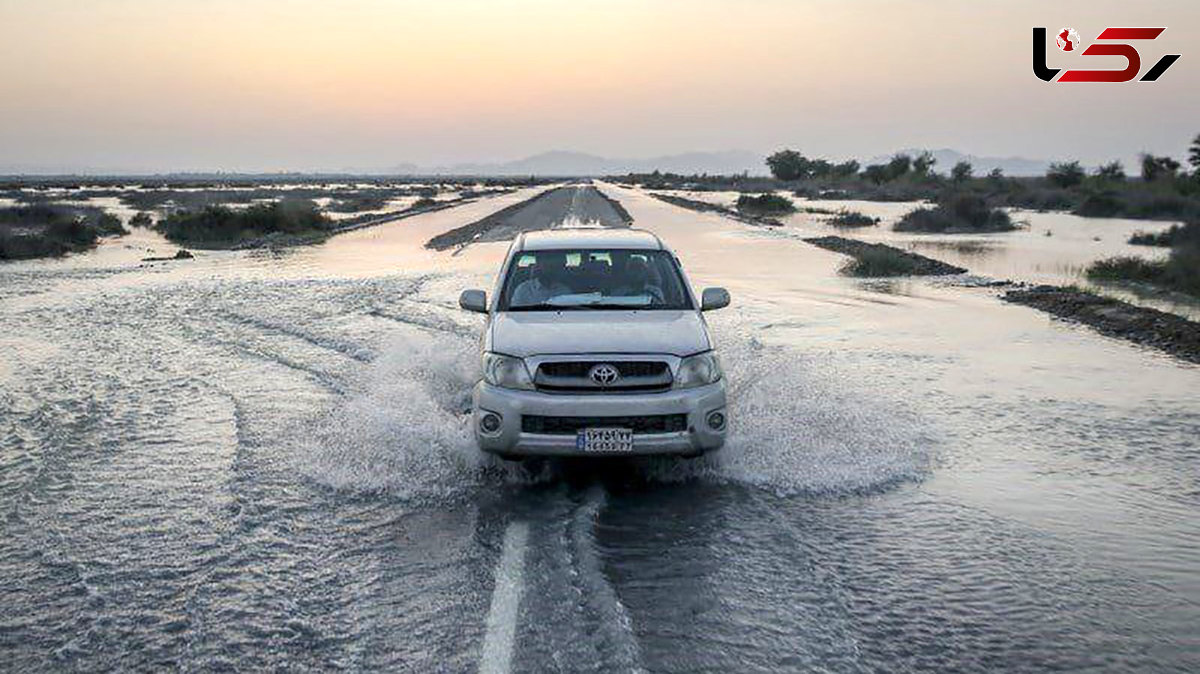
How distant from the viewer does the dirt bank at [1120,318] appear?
1380cm

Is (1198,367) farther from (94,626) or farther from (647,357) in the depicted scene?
(94,626)

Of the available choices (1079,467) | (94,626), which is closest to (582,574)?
(94,626)

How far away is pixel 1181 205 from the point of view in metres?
50.7

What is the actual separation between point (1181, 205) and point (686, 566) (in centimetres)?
5431

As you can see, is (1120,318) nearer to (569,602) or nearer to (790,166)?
(569,602)

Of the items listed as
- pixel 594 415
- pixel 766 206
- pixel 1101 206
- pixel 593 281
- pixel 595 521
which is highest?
pixel 593 281

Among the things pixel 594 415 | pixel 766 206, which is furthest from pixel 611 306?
pixel 766 206

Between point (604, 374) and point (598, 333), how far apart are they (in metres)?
0.44

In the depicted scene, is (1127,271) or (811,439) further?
(1127,271)

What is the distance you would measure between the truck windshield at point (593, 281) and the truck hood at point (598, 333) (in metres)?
0.24

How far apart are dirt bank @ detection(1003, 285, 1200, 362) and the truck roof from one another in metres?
8.09

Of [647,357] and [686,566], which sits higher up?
[647,357]

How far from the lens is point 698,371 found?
Result: 6.95m

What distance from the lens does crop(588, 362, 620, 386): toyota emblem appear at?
6.72 m
